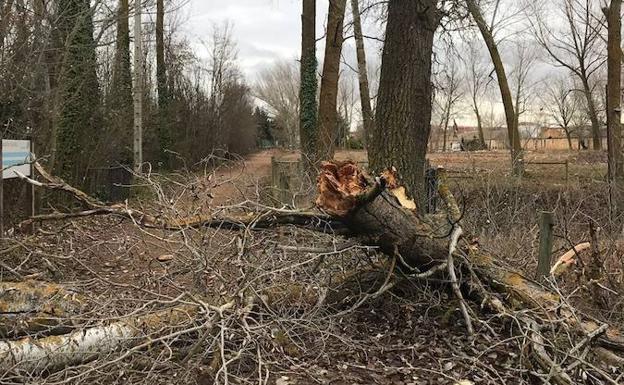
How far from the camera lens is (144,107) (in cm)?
1905

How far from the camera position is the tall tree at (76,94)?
10855mm

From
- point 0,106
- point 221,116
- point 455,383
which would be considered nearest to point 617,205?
point 455,383

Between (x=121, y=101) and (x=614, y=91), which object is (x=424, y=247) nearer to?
(x=121, y=101)

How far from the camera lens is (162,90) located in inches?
921

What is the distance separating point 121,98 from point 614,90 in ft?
42.4

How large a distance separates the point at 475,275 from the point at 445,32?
6.18 metres

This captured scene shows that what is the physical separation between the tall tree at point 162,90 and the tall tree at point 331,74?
1086cm

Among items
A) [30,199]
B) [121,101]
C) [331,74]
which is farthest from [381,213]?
[121,101]

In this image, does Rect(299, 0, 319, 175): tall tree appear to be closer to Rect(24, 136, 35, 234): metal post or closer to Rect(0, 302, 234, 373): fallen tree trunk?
Rect(24, 136, 35, 234): metal post

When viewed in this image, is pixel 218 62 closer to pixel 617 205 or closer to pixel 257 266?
pixel 617 205

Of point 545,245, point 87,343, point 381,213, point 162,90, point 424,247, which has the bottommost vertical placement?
point 87,343

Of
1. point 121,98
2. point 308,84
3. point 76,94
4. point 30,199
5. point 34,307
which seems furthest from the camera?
point 308,84

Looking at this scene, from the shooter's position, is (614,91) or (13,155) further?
(614,91)

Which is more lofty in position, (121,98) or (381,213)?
(121,98)
